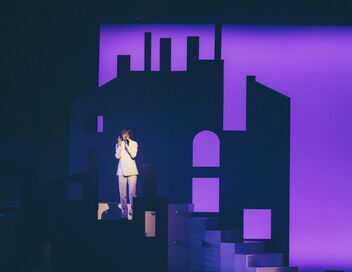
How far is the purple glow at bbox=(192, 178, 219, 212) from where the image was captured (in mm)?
12914

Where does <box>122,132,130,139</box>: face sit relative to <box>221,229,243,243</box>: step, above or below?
above

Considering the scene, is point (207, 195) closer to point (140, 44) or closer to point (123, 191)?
point (123, 191)

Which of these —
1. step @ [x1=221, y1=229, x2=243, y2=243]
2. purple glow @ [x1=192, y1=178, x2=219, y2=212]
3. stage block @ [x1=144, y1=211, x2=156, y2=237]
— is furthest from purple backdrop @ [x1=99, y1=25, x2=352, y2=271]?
stage block @ [x1=144, y1=211, x2=156, y2=237]

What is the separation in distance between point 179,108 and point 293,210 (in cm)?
261

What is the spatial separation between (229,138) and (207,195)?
1.05 metres

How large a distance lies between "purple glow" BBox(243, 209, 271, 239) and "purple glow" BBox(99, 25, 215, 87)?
8.81 ft

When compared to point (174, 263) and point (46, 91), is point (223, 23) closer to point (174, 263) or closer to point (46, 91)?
point (46, 91)

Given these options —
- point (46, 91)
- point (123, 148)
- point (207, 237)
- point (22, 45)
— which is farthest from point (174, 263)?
point (22, 45)

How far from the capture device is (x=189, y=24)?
13078mm

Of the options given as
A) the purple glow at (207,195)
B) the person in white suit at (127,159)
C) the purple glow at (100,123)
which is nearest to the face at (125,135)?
the person in white suit at (127,159)

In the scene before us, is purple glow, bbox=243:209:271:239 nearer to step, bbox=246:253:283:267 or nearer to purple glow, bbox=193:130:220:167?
purple glow, bbox=193:130:220:167

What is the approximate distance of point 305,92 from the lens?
13.2 m

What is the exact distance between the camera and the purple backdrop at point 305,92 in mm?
13117

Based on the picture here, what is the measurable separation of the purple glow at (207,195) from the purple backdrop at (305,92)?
1000 millimetres
